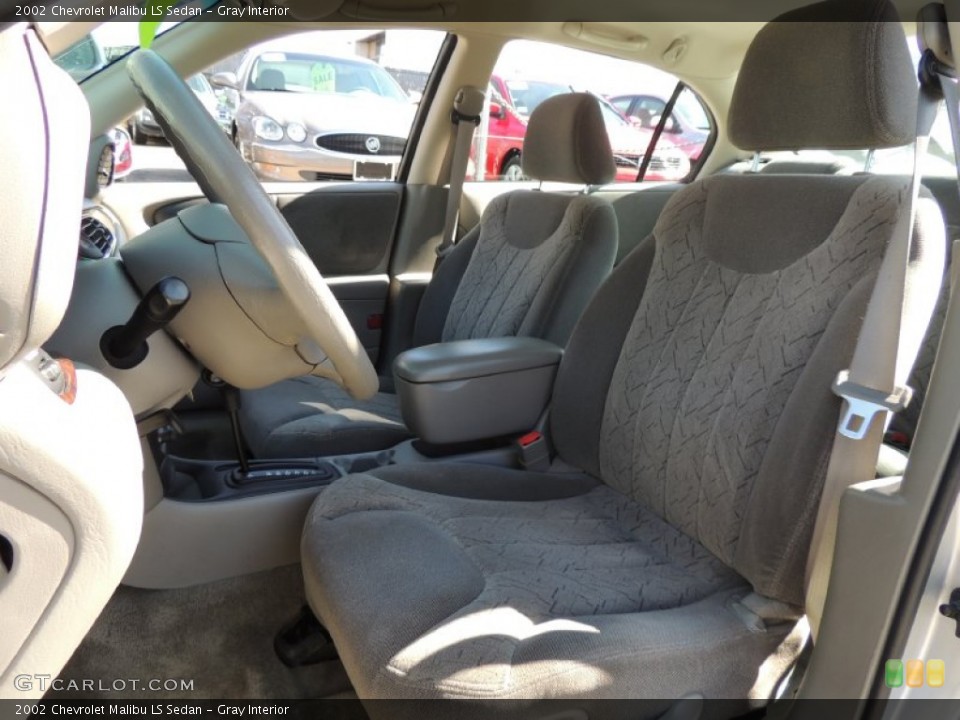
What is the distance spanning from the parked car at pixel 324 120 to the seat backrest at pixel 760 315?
1.54 m

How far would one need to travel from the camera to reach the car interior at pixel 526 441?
73 centimetres

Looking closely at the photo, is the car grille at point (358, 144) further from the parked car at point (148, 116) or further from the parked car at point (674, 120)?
the parked car at point (674, 120)

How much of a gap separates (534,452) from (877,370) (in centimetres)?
79

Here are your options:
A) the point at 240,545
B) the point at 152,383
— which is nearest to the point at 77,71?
the point at 152,383

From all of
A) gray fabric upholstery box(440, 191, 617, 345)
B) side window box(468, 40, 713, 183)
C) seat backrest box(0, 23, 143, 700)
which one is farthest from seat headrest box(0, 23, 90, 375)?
side window box(468, 40, 713, 183)

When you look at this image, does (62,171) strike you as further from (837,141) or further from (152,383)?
(837,141)

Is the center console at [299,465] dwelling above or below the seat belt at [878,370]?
below

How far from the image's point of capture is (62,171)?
1.95 feet

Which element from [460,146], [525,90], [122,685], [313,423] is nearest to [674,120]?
[525,90]

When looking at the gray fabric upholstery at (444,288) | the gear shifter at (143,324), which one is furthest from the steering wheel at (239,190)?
the gray fabric upholstery at (444,288)

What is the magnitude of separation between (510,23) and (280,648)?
197 centimetres

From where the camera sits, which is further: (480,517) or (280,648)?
(280,648)

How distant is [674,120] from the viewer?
316 cm

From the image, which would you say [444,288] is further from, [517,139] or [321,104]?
[321,104]
